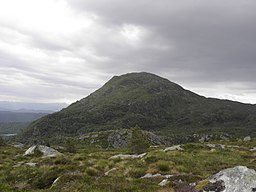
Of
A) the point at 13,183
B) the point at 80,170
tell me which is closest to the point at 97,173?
the point at 80,170

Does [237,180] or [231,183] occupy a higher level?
[237,180]

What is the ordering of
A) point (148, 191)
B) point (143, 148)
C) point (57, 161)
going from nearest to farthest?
point (148, 191)
point (57, 161)
point (143, 148)

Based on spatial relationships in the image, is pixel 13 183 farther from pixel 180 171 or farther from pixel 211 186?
pixel 211 186

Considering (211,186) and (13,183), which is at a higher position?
(211,186)

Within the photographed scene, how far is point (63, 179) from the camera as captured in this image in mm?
18984

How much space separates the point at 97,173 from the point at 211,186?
11.9m

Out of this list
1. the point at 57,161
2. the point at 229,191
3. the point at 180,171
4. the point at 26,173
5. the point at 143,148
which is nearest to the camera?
the point at 229,191

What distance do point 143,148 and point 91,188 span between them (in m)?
40.4

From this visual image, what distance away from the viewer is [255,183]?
13609 millimetres

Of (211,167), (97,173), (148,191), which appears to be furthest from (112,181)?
(211,167)

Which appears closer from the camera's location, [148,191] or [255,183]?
[255,183]

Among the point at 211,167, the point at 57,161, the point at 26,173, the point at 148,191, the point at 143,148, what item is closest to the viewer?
the point at 148,191

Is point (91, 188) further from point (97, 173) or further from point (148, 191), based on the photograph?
point (97, 173)

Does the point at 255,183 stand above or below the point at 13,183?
above
